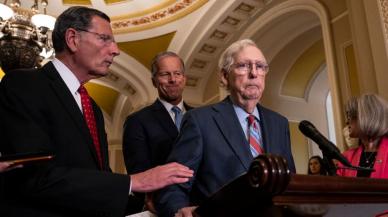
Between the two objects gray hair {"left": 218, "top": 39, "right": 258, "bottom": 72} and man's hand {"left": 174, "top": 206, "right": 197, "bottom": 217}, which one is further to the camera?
gray hair {"left": 218, "top": 39, "right": 258, "bottom": 72}

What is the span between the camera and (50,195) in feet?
4.29

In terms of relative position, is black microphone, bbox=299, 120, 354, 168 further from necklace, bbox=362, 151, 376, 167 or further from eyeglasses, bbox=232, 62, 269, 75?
necklace, bbox=362, 151, 376, 167

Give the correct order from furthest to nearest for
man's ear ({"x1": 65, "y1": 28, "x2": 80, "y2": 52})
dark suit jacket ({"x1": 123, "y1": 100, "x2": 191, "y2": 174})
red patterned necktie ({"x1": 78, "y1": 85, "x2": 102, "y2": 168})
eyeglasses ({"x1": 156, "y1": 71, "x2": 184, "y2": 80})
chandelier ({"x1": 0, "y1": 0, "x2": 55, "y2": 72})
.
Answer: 1. chandelier ({"x1": 0, "y1": 0, "x2": 55, "y2": 72})
2. eyeglasses ({"x1": 156, "y1": 71, "x2": 184, "y2": 80})
3. dark suit jacket ({"x1": 123, "y1": 100, "x2": 191, "y2": 174})
4. man's ear ({"x1": 65, "y1": 28, "x2": 80, "y2": 52})
5. red patterned necktie ({"x1": 78, "y1": 85, "x2": 102, "y2": 168})

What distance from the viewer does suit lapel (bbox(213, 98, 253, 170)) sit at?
5.18 feet

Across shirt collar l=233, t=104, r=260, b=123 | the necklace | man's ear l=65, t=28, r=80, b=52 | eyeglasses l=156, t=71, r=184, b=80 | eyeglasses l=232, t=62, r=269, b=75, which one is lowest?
the necklace

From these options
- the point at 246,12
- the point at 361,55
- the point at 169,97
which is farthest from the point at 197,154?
the point at 246,12

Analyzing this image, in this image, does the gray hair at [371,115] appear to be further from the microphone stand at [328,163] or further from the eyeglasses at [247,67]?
the microphone stand at [328,163]

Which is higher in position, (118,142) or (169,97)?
(169,97)

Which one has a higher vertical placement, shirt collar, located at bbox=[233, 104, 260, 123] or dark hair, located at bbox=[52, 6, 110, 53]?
dark hair, located at bbox=[52, 6, 110, 53]

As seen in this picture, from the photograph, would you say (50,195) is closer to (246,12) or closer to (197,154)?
(197,154)

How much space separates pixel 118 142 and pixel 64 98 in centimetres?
1176

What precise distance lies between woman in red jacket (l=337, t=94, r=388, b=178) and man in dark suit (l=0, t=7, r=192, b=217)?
1511 mm

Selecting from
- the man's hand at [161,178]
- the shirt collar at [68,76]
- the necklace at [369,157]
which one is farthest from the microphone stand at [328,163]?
the necklace at [369,157]

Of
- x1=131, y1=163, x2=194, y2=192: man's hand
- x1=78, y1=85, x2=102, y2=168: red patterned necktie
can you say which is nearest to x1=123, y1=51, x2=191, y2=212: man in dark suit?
x1=78, y1=85, x2=102, y2=168: red patterned necktie
